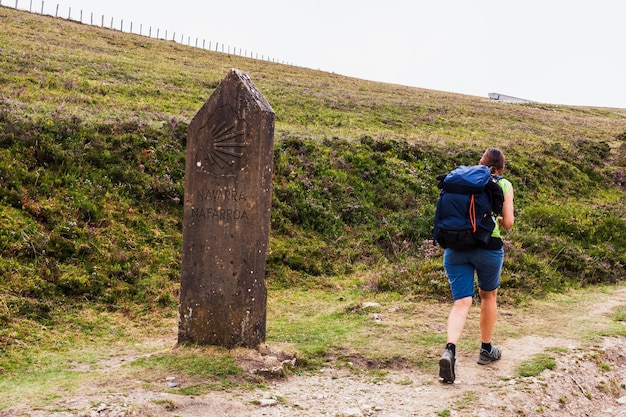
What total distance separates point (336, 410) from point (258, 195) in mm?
2479

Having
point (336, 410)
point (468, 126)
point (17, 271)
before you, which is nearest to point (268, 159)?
point (336, 410)

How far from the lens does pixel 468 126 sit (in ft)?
94.2

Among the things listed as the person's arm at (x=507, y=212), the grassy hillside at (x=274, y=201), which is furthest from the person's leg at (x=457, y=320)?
the grassy hillside at (x=274, y=201)

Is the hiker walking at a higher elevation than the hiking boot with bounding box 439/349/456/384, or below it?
higher

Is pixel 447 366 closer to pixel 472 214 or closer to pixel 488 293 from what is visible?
pixel 488 293

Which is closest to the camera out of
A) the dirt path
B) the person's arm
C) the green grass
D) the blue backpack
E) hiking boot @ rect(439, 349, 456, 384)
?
the dirt path

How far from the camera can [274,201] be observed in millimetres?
13758

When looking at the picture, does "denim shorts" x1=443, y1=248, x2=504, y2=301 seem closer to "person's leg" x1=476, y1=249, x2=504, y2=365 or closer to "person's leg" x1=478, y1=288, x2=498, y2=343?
"person's leg" x1=476, y1=249, x2=504, y2=365

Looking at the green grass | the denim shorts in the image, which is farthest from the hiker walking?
the green grass

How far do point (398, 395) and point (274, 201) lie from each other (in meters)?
8.27

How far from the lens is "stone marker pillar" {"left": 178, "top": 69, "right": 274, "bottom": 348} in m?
6.70

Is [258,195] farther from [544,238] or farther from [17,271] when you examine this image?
[544,238]

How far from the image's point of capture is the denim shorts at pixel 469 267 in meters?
6.26

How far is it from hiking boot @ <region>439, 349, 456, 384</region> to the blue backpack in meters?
1.10
